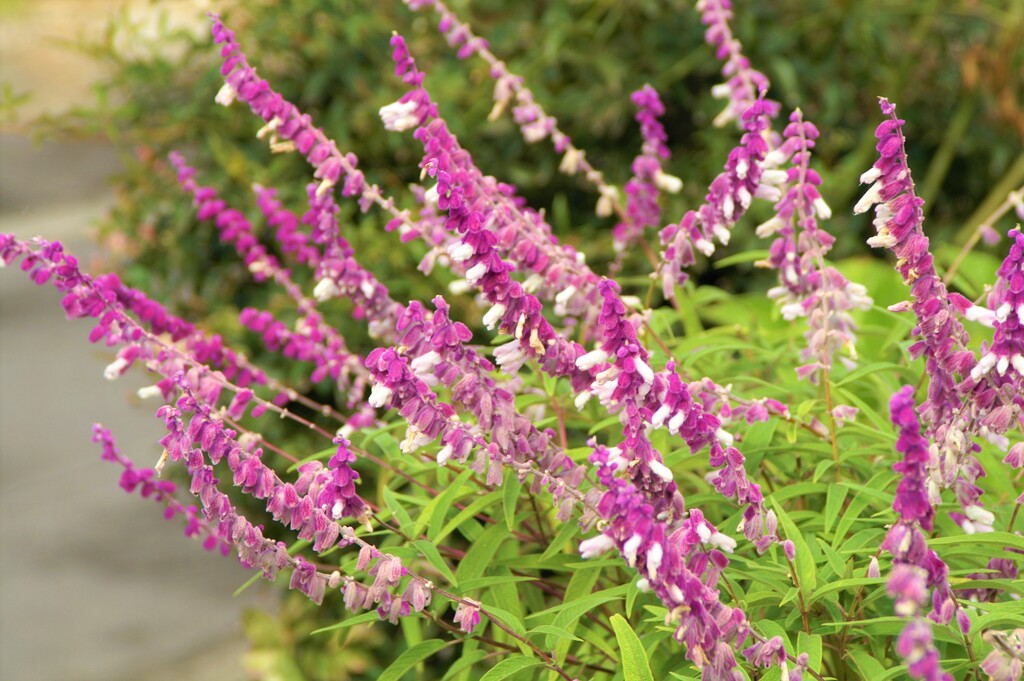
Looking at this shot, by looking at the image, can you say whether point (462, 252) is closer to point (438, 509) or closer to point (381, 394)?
point (381, 394)

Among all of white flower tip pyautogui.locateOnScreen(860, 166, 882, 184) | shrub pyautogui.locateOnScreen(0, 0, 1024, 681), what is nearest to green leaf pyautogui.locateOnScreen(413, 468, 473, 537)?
shrub pyautogui.locateOnScreen(0, 0, 1024, 681)

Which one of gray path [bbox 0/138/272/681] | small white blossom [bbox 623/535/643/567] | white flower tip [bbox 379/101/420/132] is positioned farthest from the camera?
gray path [bbox 0/138/272/681]

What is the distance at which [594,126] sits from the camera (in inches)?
163

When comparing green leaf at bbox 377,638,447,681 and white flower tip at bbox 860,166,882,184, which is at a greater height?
white flower tip at bbox 860,166,882,184

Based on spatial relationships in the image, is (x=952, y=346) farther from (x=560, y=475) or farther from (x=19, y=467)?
(x=19, y=467)

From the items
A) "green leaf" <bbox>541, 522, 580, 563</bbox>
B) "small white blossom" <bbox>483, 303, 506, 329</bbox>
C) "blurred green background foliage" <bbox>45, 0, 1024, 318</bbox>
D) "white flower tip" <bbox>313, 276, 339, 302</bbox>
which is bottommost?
"green leaf" <bbox>541, 522, 580, 563</bbox>

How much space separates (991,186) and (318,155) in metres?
3.74

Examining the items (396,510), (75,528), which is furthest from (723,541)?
(75,528)

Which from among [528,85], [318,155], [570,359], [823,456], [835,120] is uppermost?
[528,85]

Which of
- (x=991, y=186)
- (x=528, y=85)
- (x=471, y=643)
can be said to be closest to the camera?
(x=471, y=643)

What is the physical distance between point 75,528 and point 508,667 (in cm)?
493

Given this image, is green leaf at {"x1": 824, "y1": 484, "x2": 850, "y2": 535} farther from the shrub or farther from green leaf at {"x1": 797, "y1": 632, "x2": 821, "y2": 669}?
green leaf at {"x1": 797, "y1": 632, "x2": 821, "y2": 669}

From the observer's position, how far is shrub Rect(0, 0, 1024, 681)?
1.30 metres

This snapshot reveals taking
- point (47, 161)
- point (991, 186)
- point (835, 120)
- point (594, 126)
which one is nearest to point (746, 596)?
point (594, 126)
